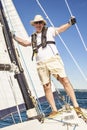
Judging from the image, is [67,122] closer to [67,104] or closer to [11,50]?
[67,104]

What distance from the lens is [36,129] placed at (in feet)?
15.5

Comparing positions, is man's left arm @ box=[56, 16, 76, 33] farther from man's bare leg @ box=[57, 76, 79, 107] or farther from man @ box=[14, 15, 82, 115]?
man's bare leg @ box=[57, 76, 79, 107]

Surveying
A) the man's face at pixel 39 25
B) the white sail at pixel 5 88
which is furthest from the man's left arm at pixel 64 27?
the white sail at pixel 5 88

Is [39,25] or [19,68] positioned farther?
[39,25]

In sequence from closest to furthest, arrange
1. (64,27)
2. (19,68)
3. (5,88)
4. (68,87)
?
(19,68) < (68,87) < (64,27) < (5,88)

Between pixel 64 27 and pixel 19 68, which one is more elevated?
pixel 64 27

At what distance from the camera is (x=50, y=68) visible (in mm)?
6215

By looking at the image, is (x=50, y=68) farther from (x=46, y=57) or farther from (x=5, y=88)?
(x=5, y=88)

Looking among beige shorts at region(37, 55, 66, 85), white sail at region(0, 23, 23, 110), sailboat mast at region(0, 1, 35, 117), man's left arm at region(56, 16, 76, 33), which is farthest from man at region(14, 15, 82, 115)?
white sail at region(0, 23, 23, 110)

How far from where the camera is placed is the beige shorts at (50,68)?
6.19m

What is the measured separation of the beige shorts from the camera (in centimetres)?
619

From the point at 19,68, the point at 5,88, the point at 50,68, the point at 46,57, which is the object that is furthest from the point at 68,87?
the point at 5,88

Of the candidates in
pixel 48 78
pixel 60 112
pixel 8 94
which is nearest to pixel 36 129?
pixel 60 112

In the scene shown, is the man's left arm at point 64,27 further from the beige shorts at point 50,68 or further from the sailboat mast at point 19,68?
the sailboat mast at point 19,68
